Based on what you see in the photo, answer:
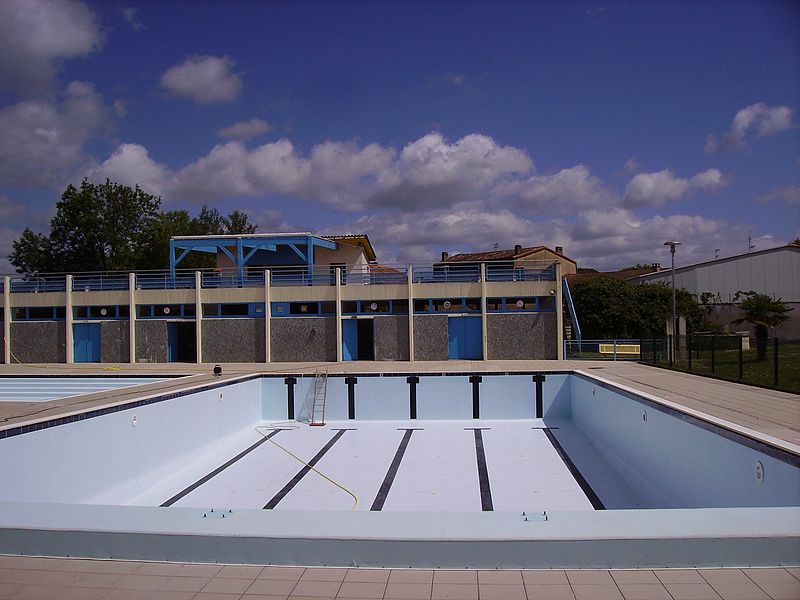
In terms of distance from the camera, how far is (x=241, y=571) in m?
4.06

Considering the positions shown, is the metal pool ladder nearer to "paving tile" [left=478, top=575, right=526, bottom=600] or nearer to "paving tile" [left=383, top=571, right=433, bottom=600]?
"paving tile" [left=383, top=571, right=433, bottom=600]

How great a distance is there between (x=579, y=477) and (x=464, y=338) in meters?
14.0

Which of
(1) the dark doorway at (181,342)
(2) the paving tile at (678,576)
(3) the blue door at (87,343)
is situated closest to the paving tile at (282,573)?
(2) the paving tile at (678,576)

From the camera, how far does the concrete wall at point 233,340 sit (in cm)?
2578

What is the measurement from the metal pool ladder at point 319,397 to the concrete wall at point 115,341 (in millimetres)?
12744

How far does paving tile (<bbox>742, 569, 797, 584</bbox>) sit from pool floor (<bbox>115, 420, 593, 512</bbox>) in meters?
5.09

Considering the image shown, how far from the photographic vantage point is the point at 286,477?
11.5m

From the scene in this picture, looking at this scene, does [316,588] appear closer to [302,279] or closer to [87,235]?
[302,279]

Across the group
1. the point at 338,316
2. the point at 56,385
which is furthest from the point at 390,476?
the point at 338,316

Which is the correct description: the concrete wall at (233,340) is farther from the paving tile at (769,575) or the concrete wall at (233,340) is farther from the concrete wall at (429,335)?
the paving tile at (769,575)

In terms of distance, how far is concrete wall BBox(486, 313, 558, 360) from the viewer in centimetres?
2469

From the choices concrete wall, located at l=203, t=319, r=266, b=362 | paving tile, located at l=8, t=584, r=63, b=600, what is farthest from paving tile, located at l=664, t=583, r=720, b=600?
concrete wall, located at l=203, t=319, r=266, b=362

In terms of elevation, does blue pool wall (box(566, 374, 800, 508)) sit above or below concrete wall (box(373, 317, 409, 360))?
below

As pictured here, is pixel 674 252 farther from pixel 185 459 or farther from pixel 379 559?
pixel 379 559
